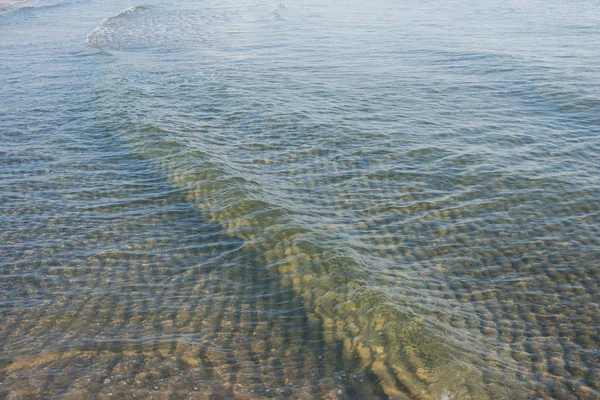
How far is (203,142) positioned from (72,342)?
29.4 feet

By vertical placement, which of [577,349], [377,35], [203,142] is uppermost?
[377,35]

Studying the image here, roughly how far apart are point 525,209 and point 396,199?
286cm

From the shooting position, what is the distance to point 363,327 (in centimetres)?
773

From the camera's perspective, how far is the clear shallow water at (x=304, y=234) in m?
6.98

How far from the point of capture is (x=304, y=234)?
10172 mm

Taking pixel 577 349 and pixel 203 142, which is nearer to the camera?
pixel 577 349

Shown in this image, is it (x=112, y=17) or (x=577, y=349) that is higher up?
(x=112, y=17)

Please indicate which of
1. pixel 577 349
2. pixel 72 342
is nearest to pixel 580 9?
pixel 577 349

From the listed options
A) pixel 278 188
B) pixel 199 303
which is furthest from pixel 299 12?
pixel 199 303

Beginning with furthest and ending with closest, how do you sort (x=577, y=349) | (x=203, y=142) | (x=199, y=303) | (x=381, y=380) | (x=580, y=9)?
1. (x=580, y=9)
2. (x=203, y=142)
3. (x=199, y=303)
4. (x=577, y=349)
5. (x=381, y=380)

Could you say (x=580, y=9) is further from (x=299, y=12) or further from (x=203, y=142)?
(x=203, y=142)

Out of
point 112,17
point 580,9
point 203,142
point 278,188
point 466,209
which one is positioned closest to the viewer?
point 466,209

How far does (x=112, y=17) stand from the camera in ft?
Answer: 145

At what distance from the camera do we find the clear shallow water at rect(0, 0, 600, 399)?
6.98 m
